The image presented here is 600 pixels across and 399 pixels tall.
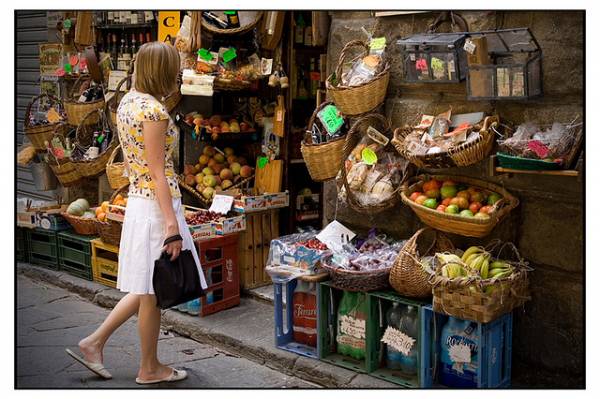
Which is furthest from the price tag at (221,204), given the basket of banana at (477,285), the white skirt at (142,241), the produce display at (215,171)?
the basket of banana at (477,285)

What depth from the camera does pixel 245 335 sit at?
585cm

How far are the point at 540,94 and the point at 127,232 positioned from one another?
2.53 meters

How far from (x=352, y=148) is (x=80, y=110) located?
3.56 meters

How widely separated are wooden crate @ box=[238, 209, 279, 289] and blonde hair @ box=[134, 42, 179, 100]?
2333 millimetres

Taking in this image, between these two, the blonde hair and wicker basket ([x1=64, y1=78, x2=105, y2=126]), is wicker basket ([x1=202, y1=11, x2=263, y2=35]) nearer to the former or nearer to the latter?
wicker basket ([x1=64, y1=78, x2=105, y2=126])

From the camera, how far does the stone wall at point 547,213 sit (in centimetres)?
452

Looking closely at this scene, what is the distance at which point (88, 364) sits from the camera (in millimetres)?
4977

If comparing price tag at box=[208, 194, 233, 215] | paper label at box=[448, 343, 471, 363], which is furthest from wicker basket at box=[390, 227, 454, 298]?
price tag at box=[208, 194, 233, 215]

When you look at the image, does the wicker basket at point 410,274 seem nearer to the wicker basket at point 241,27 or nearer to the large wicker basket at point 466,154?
the large wicker basket at point 466,154

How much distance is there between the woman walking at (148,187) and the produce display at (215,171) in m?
2.20

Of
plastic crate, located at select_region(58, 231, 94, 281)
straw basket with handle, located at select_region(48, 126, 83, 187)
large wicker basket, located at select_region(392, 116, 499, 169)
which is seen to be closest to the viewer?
large wicker basket, located at select_region(392, 116, 499, 169)

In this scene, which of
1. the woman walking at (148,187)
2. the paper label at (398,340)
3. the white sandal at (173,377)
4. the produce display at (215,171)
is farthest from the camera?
the produce display at (215,171)

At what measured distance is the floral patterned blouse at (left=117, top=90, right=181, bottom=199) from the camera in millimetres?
4484

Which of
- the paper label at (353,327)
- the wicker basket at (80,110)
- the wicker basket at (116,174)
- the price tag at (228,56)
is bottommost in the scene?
the paper label at (353,327)
